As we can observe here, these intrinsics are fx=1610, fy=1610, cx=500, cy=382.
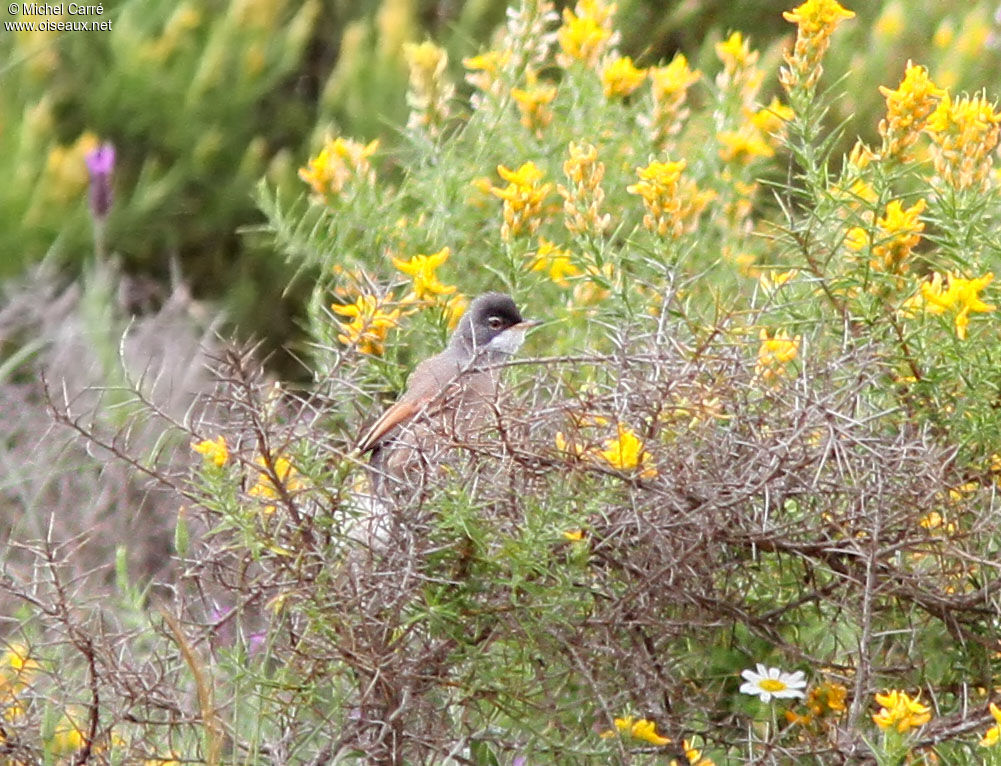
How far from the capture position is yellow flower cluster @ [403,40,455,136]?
3779 millimetres

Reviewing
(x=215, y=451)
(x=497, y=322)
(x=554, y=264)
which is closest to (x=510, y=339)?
(x=497, y=322)

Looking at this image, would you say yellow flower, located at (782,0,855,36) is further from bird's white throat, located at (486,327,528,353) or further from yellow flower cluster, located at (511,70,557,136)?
yellow flower cluster, located at (511,70,557,136)

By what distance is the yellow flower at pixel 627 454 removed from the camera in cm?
220

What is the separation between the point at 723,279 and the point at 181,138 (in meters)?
3.92

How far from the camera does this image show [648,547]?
2320mm

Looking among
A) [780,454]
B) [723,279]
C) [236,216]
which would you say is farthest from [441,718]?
[236,216]

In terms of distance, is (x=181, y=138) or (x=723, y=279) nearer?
(x=723, y=279)

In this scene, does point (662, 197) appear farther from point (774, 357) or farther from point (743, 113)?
point (743, 113)

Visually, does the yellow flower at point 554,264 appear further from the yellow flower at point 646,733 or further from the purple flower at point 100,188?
the purple flower at point 100,188

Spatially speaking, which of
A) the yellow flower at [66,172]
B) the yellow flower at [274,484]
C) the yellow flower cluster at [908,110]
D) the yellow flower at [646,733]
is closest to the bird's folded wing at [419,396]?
the yellow flower at [274,484]

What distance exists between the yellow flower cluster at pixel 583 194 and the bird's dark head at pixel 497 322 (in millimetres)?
269

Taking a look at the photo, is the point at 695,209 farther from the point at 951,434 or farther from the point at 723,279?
the point at 951,434

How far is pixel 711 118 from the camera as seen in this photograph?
4184 mm

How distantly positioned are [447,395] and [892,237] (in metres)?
0.77
